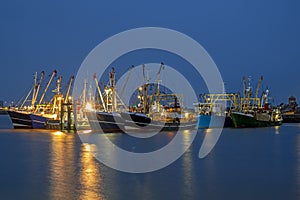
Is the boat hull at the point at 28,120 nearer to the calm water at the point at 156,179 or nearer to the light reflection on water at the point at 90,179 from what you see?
the calm water at the point at 156,179

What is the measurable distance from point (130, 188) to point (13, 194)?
3.60m

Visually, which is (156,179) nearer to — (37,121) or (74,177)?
(74,177)

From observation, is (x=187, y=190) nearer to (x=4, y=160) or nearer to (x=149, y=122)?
(x=4, y=160)

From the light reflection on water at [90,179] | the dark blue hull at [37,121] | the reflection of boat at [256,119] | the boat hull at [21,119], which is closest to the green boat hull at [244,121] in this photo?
the reflection of boat at [256,119]

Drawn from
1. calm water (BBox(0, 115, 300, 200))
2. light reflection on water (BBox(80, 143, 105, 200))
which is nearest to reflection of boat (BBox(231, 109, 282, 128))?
calm water (BBox(0, 115, 300, 200))

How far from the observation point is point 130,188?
45.1 feet

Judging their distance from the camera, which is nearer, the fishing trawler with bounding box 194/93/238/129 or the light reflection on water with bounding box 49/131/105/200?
the light reflection on water with bounding box 49/131/105/200

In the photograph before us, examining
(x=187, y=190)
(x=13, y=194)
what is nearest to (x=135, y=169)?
(x=187, y=190)

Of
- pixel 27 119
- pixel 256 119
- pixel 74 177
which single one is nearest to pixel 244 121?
pixel 256 119

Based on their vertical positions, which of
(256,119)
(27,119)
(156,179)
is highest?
(27,119)

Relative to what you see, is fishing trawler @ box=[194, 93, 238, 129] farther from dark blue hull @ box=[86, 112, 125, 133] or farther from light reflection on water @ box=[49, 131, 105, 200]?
light reflection on water @ box=[49, 131, 105, 200]

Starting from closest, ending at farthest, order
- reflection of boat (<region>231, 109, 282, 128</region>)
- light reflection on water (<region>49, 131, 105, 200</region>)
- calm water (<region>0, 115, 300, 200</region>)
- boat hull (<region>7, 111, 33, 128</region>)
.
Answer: light reflection on water (<region>49, 131, 105, 200</region>) → calm water (<region>0, 115, 300, 200</region>) → boat hull (<region>7, 111, 33, 128</region>) → reflection of boat (<region>231, 109, 282, 128</region>)

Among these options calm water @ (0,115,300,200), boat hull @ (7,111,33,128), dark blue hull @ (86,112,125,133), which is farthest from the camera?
boat hull @ (7,111,33,128)

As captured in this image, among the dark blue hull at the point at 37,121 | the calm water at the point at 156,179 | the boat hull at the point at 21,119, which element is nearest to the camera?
the calm water at the point at 156,179
